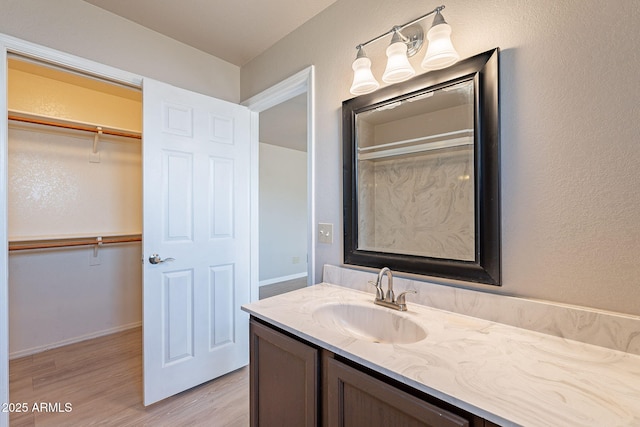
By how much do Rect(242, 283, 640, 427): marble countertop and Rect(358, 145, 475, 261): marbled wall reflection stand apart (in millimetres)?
313

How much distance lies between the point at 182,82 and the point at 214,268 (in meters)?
1.34

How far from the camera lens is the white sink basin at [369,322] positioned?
1079 millimetres

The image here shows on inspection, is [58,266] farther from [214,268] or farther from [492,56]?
[492,56]

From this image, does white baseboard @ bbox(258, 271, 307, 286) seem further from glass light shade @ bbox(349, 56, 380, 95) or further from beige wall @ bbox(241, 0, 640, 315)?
beige wall @ bbox(241, 0, 640, 315)

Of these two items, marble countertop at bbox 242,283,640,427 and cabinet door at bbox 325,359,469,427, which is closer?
marble countertop at bbox 242,283,640,427

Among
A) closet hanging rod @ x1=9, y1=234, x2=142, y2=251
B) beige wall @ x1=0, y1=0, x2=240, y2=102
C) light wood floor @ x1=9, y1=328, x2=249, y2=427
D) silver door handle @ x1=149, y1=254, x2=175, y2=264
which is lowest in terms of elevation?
light wood floor @ x1=9, y1=328, x2=249, y2=427

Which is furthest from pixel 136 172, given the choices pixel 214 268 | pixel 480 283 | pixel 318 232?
pixel 480 283

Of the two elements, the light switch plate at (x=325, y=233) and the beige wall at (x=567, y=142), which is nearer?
the beige wall at (x=567, y=142)

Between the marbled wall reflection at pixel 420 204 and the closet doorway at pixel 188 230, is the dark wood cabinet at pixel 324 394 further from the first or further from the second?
the closet doorway at pixel 188 230

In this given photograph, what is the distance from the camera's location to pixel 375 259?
1.37 metres

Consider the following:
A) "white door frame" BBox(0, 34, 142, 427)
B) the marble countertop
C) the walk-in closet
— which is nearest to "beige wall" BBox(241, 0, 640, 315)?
the marble countertop

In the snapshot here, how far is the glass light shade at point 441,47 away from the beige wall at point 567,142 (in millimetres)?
90

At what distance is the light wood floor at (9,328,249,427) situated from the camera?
1.61 metres

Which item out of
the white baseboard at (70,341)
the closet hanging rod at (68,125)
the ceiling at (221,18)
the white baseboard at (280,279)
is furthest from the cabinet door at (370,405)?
the white baseboard at (280,279)
